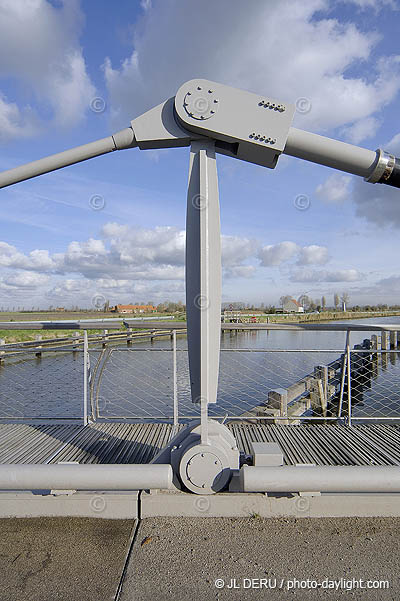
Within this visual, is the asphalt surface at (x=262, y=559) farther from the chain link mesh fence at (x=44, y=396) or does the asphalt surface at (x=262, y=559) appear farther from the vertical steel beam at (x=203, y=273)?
the chain link mesh fence at (x=44, y=396)

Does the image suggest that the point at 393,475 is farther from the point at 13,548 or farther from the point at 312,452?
the point at 13,548

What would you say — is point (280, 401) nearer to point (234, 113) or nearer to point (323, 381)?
point (323, 381)

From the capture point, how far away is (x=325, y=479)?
167 centimetres

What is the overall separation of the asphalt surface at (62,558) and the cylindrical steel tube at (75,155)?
1912mm

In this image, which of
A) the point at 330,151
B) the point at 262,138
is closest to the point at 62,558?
the point at 262,138

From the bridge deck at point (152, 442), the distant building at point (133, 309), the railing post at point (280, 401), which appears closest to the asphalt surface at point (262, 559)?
the bridge deck at point (152, 442)

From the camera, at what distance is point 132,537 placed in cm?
193

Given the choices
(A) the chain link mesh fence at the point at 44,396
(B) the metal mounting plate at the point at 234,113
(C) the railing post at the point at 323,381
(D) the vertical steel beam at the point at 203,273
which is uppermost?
(B) the metal mounting plate at the point at 234,113

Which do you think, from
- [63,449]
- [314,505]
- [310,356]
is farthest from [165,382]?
[310,356]

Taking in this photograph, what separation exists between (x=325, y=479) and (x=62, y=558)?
1.29m

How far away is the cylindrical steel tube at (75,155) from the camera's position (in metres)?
2.05

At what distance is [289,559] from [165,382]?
31.1 ft

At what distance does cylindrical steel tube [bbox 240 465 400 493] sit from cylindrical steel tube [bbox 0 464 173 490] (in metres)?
0.41

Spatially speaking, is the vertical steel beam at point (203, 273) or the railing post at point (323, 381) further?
the railing post at point (323, 381)
